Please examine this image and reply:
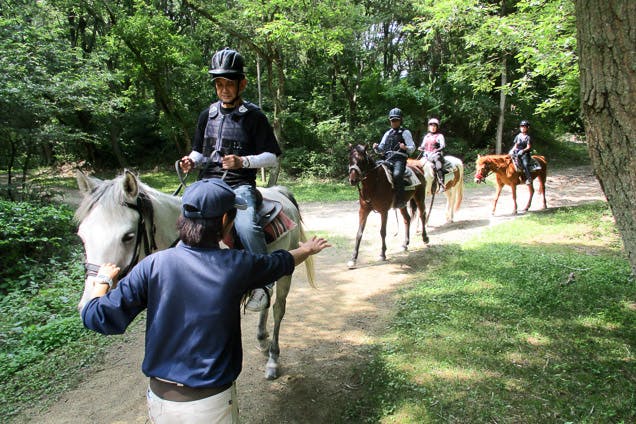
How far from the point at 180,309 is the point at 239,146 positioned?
5.81ft

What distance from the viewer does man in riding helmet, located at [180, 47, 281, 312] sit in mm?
3115

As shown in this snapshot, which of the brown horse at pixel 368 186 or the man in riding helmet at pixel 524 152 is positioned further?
the man in riding helmet at pixel 524 152

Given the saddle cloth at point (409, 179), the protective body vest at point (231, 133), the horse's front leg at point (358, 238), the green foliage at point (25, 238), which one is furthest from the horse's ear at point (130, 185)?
the saddle cloth at point (409, 179)

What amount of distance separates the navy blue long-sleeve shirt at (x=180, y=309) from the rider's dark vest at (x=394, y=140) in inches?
259

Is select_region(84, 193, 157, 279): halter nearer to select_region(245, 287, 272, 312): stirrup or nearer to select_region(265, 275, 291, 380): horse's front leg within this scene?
select_region(245, 287, 272, 312): stirrup

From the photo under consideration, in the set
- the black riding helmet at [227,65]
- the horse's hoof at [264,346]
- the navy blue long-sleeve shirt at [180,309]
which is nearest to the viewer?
the navy blue long-sleeve shirt at [180,309]

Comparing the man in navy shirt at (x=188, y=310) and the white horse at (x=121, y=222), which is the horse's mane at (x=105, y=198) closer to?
the white horse at (x=121, y=222)

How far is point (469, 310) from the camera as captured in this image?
190 inches

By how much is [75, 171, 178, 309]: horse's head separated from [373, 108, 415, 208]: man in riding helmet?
581cm

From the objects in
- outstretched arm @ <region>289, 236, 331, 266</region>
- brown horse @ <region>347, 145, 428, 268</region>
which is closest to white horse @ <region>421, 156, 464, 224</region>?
brown horse @ <region>347, 145, 428, 268</region>

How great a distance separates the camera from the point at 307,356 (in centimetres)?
430

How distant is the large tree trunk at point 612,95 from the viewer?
2170 mm

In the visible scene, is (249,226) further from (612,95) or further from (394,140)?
(394,140)

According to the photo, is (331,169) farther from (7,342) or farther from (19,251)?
(7,342)
